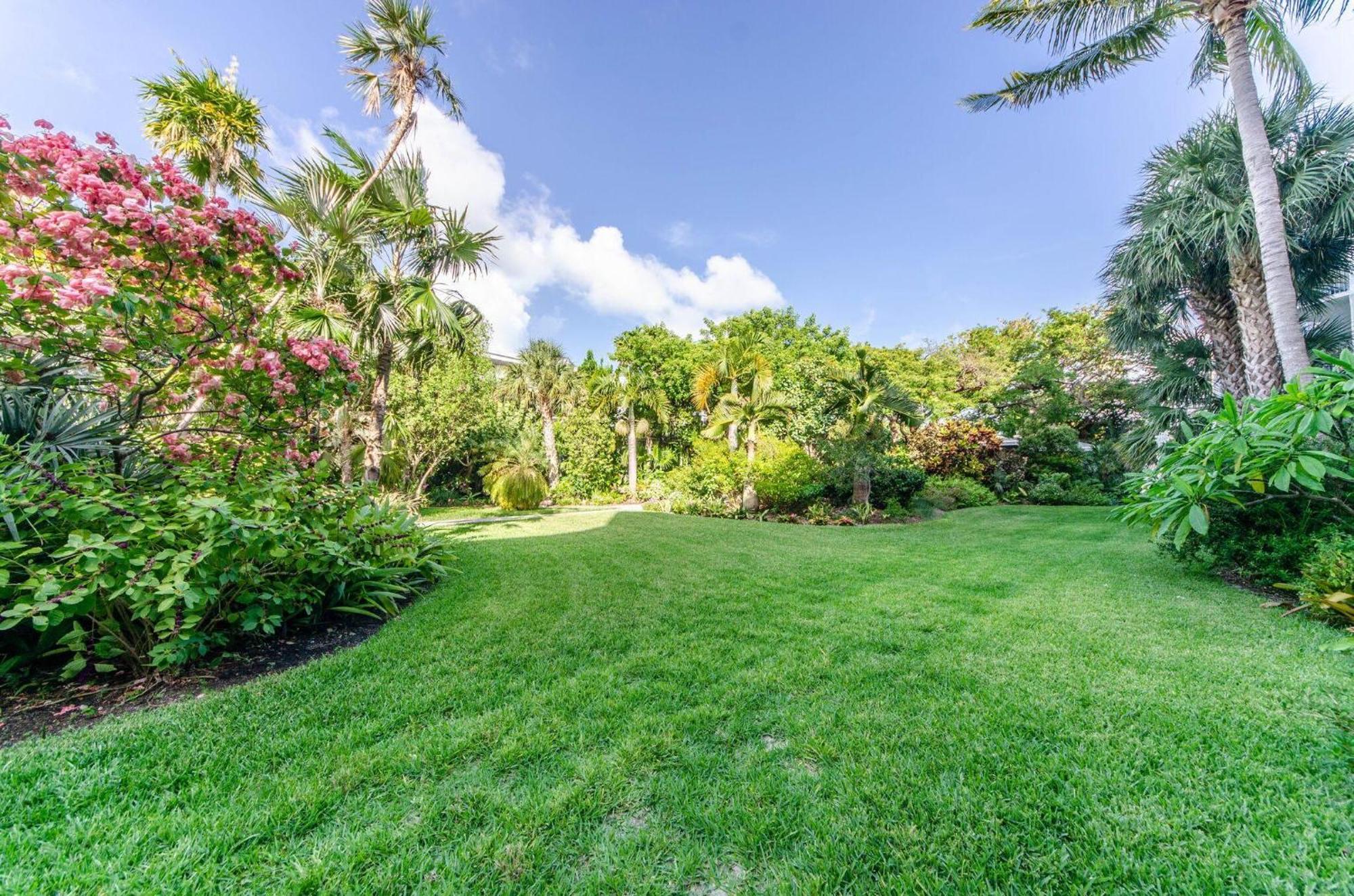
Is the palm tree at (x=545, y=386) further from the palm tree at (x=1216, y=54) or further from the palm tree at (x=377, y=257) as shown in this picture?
the palm tree at (x=1216, y=54)

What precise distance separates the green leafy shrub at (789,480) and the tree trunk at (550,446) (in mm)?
7810

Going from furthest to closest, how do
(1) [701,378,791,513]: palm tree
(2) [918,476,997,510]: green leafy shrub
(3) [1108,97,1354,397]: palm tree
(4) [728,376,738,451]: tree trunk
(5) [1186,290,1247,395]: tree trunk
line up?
(4) [728,376,738,451]: tree trunk → (1) [701,378,791,513]: palm tree → (2) [918,476,997,510]: green leafy shrub → (5) [1186,290,1247,395]: tree trunk → (3) [1108,97,1354,397]: palm tree

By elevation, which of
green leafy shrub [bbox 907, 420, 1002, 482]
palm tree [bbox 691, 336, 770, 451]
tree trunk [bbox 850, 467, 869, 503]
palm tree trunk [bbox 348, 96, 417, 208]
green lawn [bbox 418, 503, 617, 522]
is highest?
palm tree trunk [bbox 348, 96, 417, 208]

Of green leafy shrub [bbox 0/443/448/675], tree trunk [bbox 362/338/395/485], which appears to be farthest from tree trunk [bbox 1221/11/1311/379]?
tree trunk [bbox 362/338/395/485]

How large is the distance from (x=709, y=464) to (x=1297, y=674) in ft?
36.5

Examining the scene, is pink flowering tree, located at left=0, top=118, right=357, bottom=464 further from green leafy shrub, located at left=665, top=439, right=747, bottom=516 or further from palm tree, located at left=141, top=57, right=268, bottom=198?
green leafy shrub, located at left=665, top=439, right=747, bottom=516

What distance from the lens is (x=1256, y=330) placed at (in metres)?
6.03

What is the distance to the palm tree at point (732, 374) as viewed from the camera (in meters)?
13.9

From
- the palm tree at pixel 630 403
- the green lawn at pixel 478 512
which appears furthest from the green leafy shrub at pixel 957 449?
the green lawn at pixel 478 512

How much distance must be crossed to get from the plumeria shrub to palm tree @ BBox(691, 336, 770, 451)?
10.0 meters

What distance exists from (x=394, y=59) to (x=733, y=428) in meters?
10.9

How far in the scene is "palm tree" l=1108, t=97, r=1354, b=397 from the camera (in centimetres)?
583

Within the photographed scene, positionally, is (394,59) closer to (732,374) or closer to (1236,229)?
(732,374)

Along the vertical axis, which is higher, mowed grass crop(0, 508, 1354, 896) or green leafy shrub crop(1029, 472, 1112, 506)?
green leafy shrub crop(1029, 472, 1112, 506)
